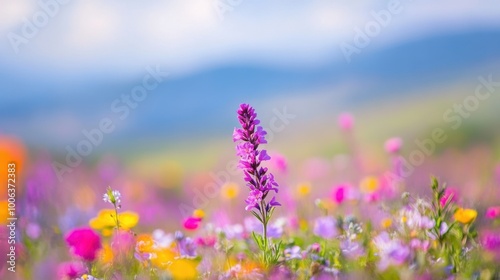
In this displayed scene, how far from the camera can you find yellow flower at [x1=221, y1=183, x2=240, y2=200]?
267cm

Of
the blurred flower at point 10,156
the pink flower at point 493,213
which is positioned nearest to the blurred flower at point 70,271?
the blurred flower at point 10,156

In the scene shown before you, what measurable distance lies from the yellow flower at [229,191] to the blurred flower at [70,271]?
3.04ft

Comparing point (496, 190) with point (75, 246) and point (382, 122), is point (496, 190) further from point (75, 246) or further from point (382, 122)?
point (75, 246)

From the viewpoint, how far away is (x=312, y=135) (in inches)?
148

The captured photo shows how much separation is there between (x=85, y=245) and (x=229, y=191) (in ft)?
3.37

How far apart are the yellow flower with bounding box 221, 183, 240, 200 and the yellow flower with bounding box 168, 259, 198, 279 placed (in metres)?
0.94

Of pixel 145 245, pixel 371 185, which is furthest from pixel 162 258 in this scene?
pixel 371 185

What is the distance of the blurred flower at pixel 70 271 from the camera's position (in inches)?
69.1

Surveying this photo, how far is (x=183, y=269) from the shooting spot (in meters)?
1.56

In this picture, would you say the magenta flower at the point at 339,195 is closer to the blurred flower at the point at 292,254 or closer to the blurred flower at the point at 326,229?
the blurred flower at the point at 326,229

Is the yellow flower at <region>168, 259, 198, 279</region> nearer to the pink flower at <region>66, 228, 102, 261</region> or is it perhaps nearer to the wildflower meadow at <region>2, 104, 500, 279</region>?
the wildflower meadow at <region>2, 104, 500, 279</region>

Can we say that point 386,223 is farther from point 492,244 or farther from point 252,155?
point 252,155

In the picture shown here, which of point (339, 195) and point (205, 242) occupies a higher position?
point (339, 195)

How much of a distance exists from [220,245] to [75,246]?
1.40ft
